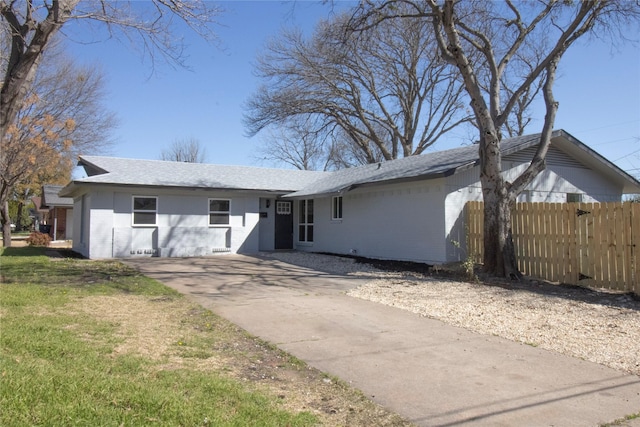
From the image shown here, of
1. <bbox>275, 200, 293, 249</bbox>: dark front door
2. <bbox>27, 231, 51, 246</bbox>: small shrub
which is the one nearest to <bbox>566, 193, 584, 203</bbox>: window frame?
<bbox>275, 200, 293, 249</bbox>: dark front door

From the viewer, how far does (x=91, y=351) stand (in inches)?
206

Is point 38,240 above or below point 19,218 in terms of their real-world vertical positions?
below

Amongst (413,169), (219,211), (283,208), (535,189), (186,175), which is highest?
(186,175)

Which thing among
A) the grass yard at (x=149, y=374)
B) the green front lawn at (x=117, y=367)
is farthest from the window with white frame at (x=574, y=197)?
the grass yard at (x=149, y=374)

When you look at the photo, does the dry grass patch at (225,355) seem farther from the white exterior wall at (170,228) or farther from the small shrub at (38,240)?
the small shrub at (38,240)

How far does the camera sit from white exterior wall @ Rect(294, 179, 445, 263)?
1493 cm

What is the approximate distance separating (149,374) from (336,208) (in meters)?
15.4

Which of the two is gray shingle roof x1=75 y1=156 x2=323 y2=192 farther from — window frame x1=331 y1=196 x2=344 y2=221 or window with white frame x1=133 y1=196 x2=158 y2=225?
window frame x1=331 y1=196 x2=344 y2=221

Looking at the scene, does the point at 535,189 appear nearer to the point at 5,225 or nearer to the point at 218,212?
the point at 218,212

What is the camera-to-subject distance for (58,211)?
123ft

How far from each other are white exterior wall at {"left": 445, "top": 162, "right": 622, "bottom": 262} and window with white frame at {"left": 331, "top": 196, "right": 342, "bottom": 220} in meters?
5.76

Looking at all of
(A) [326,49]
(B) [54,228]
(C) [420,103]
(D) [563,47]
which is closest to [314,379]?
(D) [563,47]

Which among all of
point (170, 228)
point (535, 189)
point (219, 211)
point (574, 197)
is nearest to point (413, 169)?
point (535, 189)

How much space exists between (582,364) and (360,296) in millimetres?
4730
